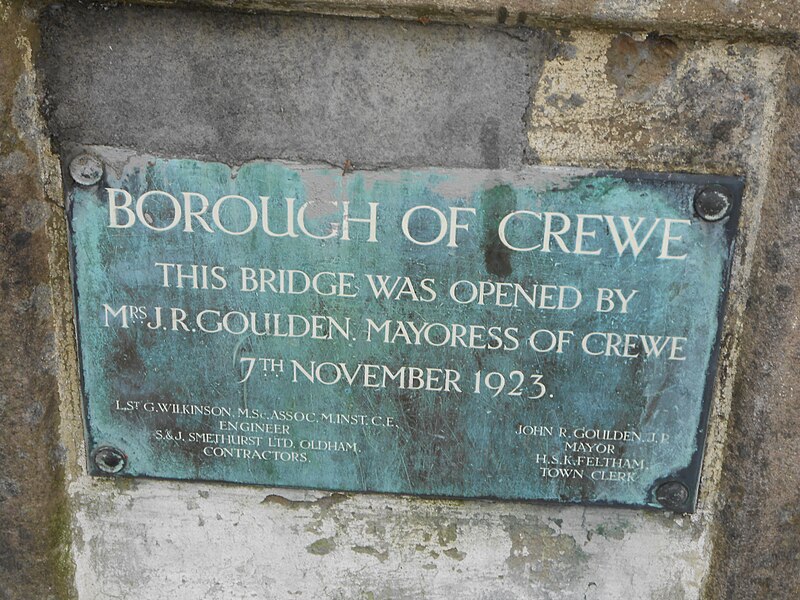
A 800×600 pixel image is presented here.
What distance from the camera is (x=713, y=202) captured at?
1.36 metres

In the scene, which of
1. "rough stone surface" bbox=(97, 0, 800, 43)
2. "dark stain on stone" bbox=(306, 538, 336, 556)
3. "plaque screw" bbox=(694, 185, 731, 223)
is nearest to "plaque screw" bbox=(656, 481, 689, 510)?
"plaque screw" bbox=(694, 185, 731, 223)

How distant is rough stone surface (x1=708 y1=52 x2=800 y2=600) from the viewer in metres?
1.38

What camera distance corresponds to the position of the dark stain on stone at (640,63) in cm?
132

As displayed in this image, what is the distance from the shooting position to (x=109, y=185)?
1417mm

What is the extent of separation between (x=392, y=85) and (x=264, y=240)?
37cm

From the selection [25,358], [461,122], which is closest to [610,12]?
[461,122]

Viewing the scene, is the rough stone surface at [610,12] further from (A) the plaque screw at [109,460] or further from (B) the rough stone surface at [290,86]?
(A) the plaque screw at [109,460]

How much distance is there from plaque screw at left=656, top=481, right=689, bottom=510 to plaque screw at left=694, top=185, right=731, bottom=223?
1.81 ft

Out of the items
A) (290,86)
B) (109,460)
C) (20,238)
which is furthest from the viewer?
(109,460)

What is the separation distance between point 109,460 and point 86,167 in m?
0.62

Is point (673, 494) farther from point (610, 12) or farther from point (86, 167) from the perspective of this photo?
point (86, 167)

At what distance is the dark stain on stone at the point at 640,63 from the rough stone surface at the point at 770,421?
20cm


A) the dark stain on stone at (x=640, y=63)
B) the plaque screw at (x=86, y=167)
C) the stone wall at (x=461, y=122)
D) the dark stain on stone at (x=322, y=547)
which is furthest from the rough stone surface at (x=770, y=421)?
the plaque screw at (x=86, y=167)

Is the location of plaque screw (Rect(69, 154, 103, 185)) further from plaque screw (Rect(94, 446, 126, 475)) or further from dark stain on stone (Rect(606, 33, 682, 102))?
dark stain on stone (Rect(606, 33, 682, 102))
